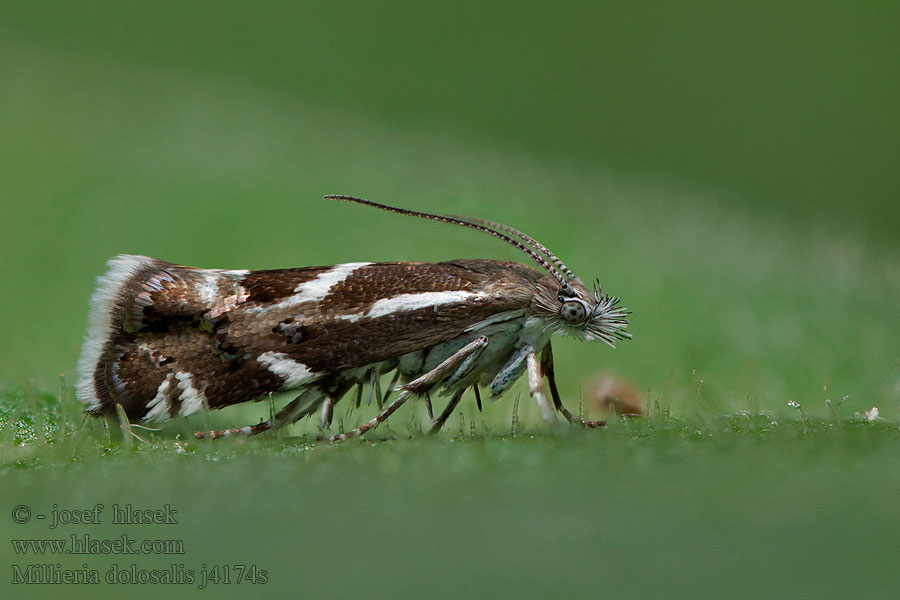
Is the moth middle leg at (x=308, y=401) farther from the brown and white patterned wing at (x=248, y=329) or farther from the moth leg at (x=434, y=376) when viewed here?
the moth leg at (x=434, y=376)

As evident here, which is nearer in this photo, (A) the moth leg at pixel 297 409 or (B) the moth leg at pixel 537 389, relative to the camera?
(B) the moth leg at pixel 537 389

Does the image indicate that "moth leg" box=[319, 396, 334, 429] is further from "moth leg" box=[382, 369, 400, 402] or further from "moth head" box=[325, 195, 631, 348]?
"moth head" box=[325, 195, 631, 348]

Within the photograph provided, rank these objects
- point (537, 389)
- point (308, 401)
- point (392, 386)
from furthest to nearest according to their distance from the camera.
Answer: point (392, 386) → point (308, 401) → point (537, 389)

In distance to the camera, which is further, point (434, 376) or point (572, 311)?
point (572, 311)

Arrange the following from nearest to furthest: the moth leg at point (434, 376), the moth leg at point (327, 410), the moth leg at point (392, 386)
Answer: the moth leg at point (434, 376), the moth leg at point (327, 410), the moth leg at point (392, 386)

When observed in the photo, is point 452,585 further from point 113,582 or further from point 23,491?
point 23,491

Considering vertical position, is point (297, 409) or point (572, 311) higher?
point (572, 311)

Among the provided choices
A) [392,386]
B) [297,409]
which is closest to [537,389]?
[392,386]

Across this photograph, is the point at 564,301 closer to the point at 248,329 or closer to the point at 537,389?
the point at 537,389

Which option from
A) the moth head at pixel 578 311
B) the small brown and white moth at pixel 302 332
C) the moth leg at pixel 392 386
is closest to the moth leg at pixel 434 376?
the small brown and white moth at pixel 302 332
